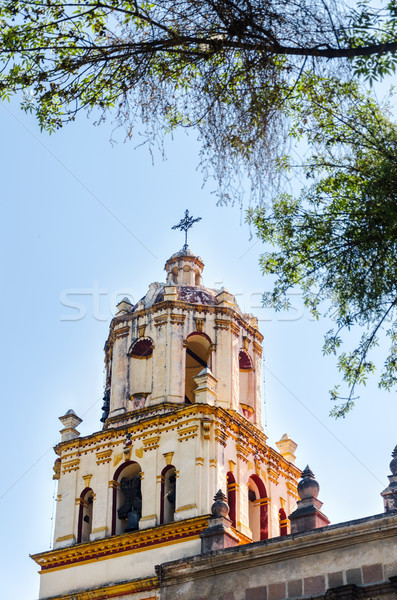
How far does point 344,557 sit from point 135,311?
13.9 metres

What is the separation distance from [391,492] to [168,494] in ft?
31.6

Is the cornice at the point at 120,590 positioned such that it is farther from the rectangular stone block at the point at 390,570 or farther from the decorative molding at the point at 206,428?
the rectangular stone block at the point at 390,570

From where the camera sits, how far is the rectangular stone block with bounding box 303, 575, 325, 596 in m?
12.1

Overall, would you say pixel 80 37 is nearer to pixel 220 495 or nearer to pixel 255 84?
pixel 255 84

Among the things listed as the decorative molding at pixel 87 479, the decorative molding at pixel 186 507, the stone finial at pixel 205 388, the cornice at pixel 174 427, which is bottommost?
the decorative molding at pixel 186 507

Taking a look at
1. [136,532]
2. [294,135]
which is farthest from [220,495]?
[294,135]

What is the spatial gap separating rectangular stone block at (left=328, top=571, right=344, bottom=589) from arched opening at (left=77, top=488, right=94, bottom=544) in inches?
461

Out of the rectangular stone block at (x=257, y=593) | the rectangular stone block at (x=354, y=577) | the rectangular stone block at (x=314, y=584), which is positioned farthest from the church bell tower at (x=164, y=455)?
the rectangular stone block at (x=354, y=577)

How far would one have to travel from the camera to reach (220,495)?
16141mm

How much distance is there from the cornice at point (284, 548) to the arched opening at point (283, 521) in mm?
10424

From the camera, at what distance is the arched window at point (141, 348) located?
2444 cm

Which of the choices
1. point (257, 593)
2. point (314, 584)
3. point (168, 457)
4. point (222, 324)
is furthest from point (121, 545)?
point (314, 584)

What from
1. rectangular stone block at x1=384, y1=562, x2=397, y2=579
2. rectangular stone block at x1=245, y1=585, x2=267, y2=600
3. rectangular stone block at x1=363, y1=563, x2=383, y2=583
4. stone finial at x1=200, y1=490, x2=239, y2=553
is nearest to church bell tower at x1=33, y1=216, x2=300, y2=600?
stone finial at x1=200, y1=490, x2=239, y2=553

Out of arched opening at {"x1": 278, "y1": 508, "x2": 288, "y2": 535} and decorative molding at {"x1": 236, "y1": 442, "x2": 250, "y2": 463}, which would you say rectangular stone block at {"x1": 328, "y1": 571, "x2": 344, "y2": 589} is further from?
arched opening at {"x1": 278, "y1": 508, "x2": 288, "y2": 535}
